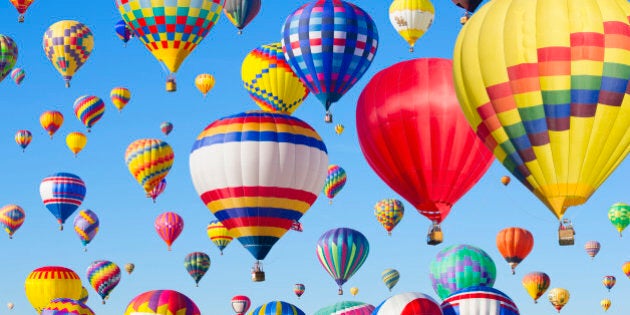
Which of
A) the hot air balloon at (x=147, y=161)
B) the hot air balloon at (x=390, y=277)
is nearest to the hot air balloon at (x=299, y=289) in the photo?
the hot air balloon at (x=390, y=277)

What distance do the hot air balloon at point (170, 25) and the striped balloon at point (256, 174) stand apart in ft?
16.2

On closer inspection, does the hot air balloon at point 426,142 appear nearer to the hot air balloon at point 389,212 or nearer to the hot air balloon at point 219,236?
the hot air balloon at point 389,212

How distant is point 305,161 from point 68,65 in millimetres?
19971

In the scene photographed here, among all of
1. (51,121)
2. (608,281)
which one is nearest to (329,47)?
(51,121)

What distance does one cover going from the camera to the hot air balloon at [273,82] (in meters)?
42.7

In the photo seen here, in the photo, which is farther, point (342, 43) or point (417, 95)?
point (342, 43)

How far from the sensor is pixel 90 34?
51.2m

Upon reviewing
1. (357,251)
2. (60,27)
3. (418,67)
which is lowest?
(357,251)

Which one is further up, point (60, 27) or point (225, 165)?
point (60, 27)

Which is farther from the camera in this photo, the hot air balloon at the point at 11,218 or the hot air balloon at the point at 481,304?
the hot air balloon at the point at 11,218

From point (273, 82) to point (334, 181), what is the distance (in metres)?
12.6

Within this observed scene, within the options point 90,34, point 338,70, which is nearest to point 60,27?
point 90,34

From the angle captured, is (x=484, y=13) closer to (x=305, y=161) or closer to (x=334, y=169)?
(x=305, y=161)

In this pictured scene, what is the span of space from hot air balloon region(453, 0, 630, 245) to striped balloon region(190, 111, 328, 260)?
764 cm
